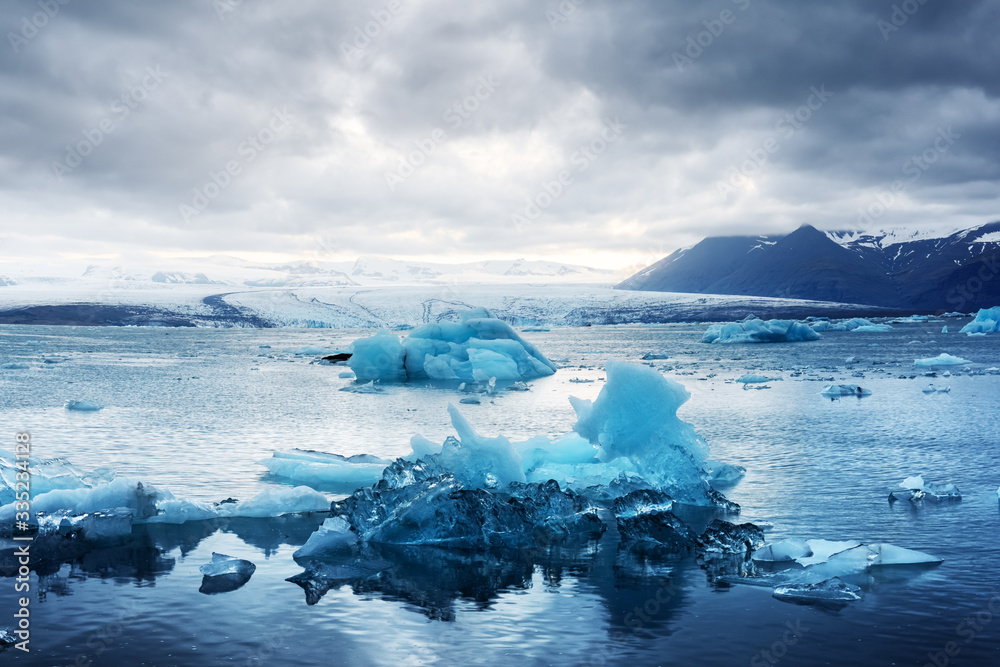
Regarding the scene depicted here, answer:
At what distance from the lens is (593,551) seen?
19.3ft

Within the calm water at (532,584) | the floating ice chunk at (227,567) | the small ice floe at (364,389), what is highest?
the floating ice chunk at (227,567)

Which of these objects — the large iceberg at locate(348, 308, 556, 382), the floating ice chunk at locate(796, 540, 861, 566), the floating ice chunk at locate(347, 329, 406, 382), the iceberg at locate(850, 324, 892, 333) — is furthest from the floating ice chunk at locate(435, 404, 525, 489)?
the iceberg at locate(850, 324, 892, 333)

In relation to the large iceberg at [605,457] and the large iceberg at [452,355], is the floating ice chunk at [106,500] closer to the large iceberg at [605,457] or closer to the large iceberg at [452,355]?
the large iceberg at [605,457]

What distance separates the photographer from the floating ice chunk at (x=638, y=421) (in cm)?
820

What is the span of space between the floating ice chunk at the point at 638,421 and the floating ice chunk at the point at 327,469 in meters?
2.40

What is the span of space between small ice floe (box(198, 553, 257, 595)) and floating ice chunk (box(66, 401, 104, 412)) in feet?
32.9

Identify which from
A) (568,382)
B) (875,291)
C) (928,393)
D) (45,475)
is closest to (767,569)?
(45,475)

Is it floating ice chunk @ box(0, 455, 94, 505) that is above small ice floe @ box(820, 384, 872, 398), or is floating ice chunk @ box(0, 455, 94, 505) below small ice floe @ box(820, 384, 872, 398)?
above

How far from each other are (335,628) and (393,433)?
7457 mm

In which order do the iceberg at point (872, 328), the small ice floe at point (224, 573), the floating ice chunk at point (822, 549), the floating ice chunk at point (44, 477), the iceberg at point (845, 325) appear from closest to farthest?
the small ice floe at point (224, 573) → the floating ice chunk at point (822, 549) → the floating ice chunk at point (44, 477) → the iceberg at point (872, 328) → the iceberg at point (845, 325)

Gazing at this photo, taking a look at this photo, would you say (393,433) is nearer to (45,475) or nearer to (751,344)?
(45,475)

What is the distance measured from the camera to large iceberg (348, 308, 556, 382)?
22438 millimetres

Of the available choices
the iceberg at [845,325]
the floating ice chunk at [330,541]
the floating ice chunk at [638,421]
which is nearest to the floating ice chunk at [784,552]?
the floating ice chunk at [638,421]

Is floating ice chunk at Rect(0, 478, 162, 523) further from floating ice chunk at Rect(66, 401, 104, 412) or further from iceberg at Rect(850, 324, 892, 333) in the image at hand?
iceberg at Rect(850, 324, 892, 333)
